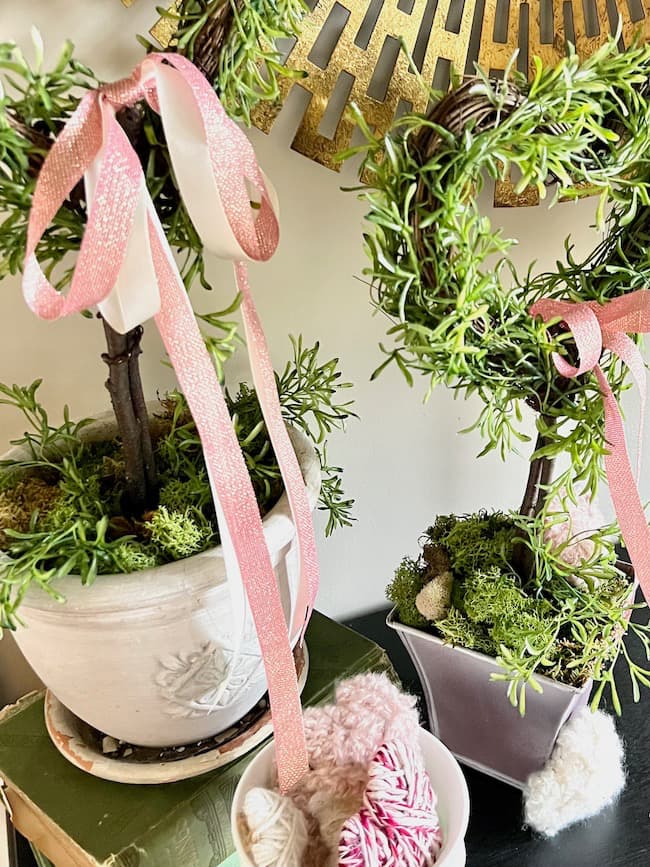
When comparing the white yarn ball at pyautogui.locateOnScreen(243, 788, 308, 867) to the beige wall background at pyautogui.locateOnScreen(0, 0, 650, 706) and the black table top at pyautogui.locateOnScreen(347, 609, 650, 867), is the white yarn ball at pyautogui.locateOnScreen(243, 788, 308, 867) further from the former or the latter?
the beige wall background at pyautogui.locateOnScreen(0, 0, 650, 706)

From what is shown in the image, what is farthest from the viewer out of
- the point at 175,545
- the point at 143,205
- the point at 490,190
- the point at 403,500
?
the point at 403,500

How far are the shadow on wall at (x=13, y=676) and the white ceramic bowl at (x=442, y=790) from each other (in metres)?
0.33

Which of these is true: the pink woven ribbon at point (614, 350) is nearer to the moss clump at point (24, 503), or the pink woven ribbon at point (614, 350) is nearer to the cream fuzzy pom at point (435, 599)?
the cream fuzzy pom at point (435, 599)

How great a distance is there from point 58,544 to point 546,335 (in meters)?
0.33

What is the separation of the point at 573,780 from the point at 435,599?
0.17 meters

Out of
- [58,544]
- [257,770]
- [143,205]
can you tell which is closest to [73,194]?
[143,205]

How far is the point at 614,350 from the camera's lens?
1.59ft

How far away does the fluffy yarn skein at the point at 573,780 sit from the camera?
0.58m

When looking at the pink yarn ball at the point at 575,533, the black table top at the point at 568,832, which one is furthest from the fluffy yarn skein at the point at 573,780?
the pink yarn ball at the point at 575,533

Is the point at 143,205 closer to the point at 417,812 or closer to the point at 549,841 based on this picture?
the point at 417,812

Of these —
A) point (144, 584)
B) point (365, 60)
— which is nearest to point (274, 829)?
point (144, 584)

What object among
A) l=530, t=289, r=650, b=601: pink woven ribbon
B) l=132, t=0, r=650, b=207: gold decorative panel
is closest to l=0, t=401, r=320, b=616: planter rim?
l=530, t=289, r=650, b=601: pink woven ribbon

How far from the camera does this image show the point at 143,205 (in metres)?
0.38

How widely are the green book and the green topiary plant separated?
0.57ft
